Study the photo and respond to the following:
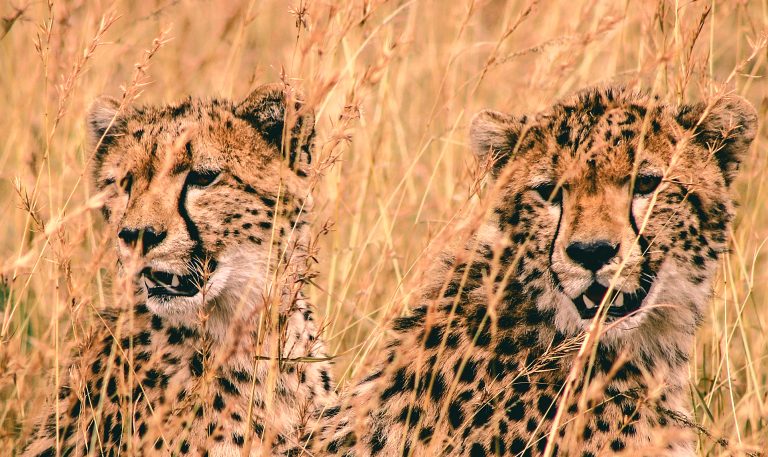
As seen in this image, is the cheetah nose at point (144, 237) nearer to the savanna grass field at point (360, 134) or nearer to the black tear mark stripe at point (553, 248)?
the savanna grass field at point (360, 134)

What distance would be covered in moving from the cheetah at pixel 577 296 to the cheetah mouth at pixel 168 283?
2.09ft

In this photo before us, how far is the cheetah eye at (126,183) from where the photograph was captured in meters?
3.43

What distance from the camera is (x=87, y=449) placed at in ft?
9.97

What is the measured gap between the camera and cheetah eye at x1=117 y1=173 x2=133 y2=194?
3431mm

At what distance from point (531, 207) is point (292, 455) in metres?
0.99

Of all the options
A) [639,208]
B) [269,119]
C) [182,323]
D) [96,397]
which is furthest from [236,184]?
[639,208]

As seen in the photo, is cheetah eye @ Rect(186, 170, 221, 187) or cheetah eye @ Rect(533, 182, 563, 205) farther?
cheetah eye @ Rect(186, 170, 221, 187)

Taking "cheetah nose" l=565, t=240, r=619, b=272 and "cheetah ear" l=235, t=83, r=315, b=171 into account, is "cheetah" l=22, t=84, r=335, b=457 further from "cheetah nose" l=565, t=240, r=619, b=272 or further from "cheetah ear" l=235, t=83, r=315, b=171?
"cheetah nose" l=565, t=240, r=619, b=272

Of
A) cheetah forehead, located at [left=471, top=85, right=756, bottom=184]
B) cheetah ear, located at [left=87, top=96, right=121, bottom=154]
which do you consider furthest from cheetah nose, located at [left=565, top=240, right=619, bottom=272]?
cheetah ear, located at [left=87, top=96, right=121, bottom=154]

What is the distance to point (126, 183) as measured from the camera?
3.40m

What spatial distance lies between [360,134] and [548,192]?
224 cm

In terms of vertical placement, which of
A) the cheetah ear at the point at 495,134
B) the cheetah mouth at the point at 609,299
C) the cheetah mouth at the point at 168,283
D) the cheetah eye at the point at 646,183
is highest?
the cheetah ear at the point at 495,134

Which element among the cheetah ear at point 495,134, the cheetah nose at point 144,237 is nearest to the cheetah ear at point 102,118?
the cheetah nose at point 144,237

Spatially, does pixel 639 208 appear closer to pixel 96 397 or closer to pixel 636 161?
pixel 636 161
